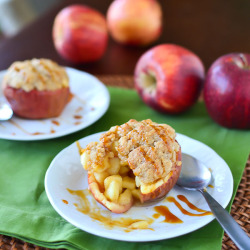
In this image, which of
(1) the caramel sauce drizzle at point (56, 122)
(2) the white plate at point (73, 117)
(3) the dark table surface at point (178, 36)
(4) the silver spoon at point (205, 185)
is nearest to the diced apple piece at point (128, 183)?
(4) the silver spoon at point (205, 185)

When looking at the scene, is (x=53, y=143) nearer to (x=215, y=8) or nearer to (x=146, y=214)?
(x=146, y=214)

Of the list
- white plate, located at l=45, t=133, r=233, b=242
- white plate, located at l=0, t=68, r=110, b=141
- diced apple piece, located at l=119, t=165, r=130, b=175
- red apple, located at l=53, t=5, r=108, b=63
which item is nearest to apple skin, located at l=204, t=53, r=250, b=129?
white plate, located at l=45, t=133, r=233, b=242

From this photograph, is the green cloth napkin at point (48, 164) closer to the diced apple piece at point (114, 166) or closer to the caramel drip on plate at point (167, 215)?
the caramel drip on plate at point (167, 215)

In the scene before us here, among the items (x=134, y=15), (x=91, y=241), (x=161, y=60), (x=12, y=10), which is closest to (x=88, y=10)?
(x=134, y=15)

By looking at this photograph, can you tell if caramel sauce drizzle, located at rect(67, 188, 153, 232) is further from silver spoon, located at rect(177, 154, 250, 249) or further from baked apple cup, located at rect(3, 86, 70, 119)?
baked apple cup, located at rect(3, 86, 70, 119)

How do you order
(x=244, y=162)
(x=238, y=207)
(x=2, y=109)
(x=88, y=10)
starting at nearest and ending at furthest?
1. (x=238, y=207)
2. (x=244, y=162)
3. (x=2, y=109)
4. (x=88, y=10)

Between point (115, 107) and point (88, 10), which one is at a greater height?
point (88, 10)
